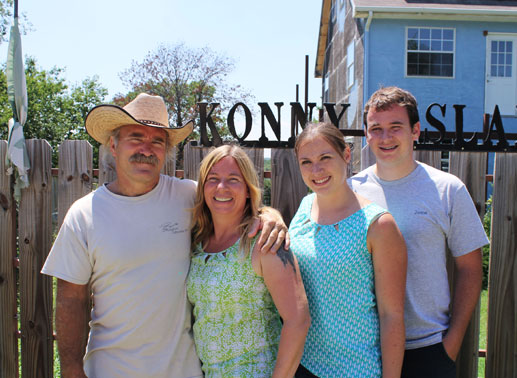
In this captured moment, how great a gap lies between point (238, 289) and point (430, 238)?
1.00 m

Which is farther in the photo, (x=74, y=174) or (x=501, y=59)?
(x=501, y=59)

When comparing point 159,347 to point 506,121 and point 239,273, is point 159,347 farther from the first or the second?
point 506,121

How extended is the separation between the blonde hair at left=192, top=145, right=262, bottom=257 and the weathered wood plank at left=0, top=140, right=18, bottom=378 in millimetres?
1809

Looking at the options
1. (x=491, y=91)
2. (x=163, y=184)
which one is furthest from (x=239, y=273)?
(x=491, y=91)

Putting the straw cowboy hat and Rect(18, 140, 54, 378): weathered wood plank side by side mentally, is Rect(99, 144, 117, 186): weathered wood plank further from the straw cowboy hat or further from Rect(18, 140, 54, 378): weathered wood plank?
the straw cowboy hat

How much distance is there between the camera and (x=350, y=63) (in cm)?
1450

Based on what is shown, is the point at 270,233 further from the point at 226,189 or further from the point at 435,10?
the point at 435,10

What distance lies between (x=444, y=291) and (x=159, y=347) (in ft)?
4.87

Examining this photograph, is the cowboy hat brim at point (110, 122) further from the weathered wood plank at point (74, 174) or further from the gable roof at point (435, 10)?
the gable roof at point (435, 10)

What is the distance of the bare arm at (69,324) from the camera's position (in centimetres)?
218

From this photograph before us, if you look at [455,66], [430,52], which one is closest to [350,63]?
[430,52]

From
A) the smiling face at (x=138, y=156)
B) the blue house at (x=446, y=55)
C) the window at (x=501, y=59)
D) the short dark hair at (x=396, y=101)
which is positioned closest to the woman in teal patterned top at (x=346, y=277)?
the short dark hair at (x=396, y=101)

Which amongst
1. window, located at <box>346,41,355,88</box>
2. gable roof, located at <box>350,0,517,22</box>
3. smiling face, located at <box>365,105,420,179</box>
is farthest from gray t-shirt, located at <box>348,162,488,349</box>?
window, located at <box>346,41,355,88</box>

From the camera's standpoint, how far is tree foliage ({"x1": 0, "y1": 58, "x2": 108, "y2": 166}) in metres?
14.3
